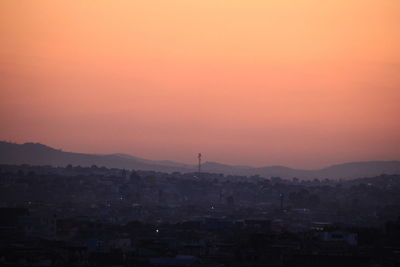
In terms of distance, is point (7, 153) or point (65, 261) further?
point (7, 153)

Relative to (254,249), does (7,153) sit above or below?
above

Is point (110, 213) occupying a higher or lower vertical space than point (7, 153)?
lower

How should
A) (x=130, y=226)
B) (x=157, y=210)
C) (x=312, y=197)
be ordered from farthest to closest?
(x=312, y=197) < (x=157, y=210) < (x=130, y=226)

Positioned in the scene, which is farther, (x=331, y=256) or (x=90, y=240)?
(x=90, y=240)

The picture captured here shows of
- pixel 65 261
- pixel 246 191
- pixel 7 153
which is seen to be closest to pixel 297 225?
pixel 65 261

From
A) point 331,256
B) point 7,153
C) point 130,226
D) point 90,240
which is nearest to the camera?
point 331,256

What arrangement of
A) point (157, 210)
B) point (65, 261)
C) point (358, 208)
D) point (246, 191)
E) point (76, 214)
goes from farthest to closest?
point (246, 191)
point (358, 208)
point (157, 210)
point (76, 214)
point (65, 261)

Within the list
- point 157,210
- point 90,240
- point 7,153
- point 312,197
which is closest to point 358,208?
point 312,197

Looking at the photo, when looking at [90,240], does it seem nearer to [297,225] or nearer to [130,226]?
[130,226]

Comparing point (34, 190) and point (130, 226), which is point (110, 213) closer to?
point (130, 226)
